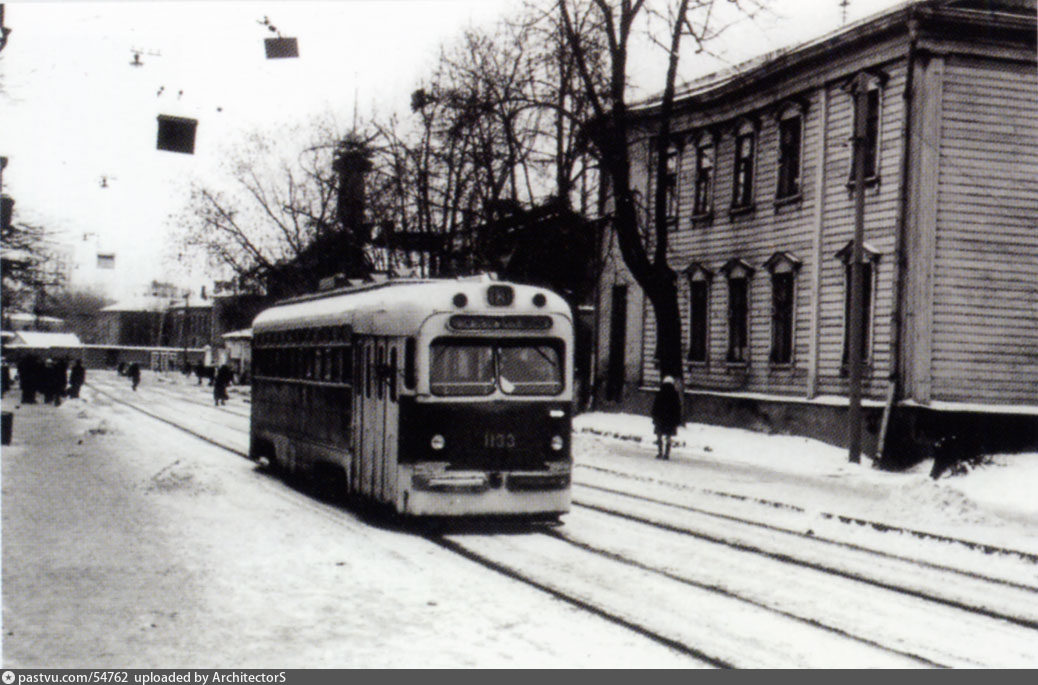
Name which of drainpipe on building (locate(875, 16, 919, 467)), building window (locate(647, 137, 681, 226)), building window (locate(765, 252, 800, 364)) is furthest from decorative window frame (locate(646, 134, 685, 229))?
drainpipe on building (locate(875, 16, 919, 467))

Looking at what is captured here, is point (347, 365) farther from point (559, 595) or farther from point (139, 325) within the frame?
point (139, 325)

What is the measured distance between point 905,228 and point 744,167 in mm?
7544

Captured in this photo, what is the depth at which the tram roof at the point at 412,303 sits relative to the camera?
537 inches

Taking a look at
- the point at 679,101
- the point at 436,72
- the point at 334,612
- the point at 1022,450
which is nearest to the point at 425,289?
the point at 334,612

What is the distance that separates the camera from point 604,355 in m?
39.1

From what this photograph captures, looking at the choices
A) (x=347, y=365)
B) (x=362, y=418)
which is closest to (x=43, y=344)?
(x=347, y=365)

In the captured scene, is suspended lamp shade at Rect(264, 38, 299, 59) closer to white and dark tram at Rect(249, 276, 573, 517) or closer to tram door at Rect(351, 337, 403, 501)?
white and dark tram at Rect(249, 276, 573, 517)

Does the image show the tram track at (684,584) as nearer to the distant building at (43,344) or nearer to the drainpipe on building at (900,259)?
the drainpipe on building at (900,259)

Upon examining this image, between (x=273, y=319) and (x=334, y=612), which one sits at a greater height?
(x=273, y=319)

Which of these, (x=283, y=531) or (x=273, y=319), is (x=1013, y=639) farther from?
(x=273, y=319)

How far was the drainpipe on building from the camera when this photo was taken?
24.6 metres

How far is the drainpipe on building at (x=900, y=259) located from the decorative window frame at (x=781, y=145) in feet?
13.5

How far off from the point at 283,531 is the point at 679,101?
23261 millimetres
